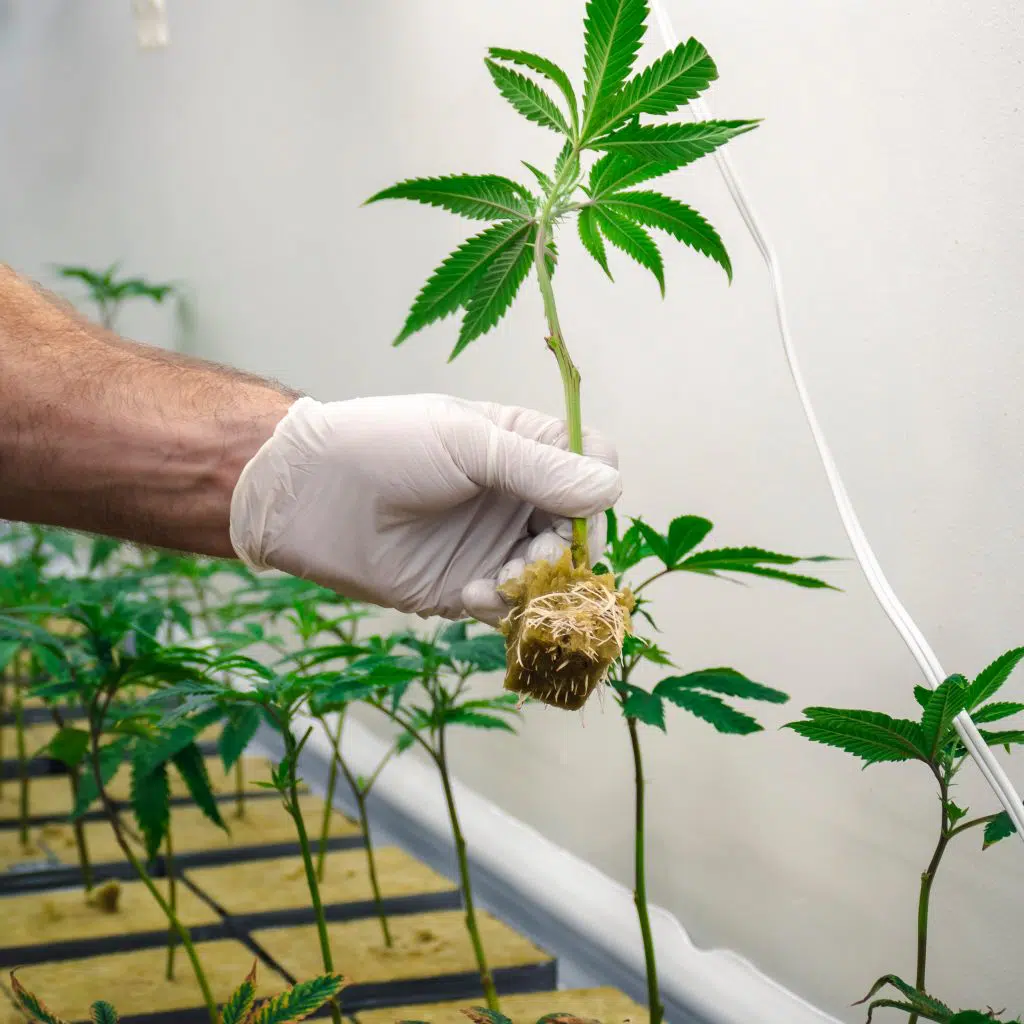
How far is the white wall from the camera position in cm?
102

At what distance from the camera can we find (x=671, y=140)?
73 cm

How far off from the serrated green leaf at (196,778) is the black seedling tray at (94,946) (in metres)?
0.40

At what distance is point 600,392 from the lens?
5.08 ft

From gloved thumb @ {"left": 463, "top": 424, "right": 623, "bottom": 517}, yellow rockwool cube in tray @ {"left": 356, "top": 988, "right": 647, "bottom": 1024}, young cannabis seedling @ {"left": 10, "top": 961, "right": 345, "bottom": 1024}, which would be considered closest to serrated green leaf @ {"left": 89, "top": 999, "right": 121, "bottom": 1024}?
young cannabis seedling @ {"left": 10, "top": 961, "right": 345, "bottom": 1024}

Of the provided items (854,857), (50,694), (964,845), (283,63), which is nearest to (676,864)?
(854,857)

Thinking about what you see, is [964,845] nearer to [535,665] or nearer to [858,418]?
[858,418]

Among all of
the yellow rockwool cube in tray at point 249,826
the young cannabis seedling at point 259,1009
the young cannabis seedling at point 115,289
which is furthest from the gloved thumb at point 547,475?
the young cannabis seedling at point 115,289

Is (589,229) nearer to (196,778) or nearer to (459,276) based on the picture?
(459,276)

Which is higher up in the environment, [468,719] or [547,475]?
[547,475]

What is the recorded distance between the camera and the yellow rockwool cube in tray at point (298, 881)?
156 cm

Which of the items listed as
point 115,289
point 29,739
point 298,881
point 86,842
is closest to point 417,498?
point 298,881

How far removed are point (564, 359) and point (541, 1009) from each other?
2.54 feet

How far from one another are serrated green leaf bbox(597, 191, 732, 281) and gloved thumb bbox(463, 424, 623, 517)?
0.50 ft

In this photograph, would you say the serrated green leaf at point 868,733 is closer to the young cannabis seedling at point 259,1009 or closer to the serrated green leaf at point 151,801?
the young cannabis seedling at point 259,1009
